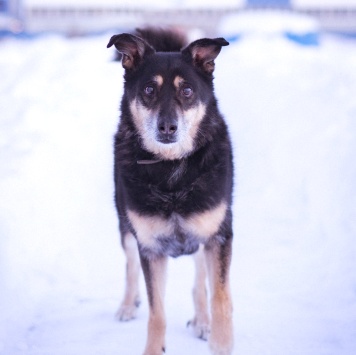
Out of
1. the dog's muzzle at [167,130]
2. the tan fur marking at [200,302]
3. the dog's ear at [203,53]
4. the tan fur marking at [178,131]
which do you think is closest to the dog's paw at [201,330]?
the tan fur marking at [200,302]

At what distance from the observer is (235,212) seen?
17.9ft

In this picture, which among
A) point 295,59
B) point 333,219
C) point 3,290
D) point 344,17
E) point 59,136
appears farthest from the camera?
point 344,17

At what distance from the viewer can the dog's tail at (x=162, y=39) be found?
3727mm

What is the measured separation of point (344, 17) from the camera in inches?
581

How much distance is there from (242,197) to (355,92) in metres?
2.35

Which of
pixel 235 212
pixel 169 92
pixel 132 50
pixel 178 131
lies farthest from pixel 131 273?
pixel 235 212

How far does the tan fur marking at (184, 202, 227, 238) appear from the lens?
302 centimetres

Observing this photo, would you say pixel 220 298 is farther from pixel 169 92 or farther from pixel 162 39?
pixel 162 39

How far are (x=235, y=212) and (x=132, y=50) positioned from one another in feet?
8.77

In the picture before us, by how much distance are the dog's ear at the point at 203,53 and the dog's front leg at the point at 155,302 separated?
1.16m

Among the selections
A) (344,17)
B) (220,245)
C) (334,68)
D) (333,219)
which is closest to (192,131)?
(220,245)

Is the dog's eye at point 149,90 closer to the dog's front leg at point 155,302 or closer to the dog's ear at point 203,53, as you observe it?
the dog's ear at point 203,53

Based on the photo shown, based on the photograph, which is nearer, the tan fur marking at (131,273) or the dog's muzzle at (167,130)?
the dog's muzzle at (167,130)

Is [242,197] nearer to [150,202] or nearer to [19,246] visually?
[19,246]
